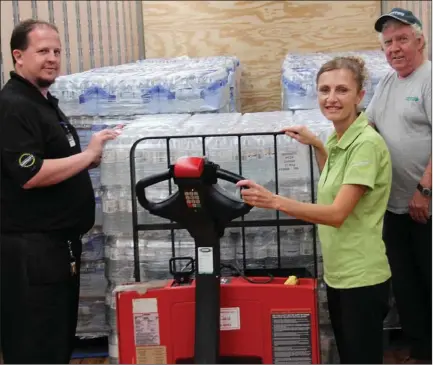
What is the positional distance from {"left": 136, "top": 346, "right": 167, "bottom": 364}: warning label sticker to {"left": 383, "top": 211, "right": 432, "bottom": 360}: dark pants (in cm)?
129

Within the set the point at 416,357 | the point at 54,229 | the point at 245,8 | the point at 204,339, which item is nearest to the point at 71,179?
the point at 54,229

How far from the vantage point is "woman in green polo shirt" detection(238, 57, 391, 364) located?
2416 mm

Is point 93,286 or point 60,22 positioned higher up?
point 60,22

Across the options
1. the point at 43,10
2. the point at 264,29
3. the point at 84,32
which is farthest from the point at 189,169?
the point at 264,29

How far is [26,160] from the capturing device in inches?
106

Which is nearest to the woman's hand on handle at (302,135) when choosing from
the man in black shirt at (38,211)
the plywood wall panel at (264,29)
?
the man in black shirt at (38,211)

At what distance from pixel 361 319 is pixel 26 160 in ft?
4.42

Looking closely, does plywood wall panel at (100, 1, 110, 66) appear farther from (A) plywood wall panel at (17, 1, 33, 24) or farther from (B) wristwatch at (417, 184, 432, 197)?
(B) wristwatch at (417, 184, 432, 197)

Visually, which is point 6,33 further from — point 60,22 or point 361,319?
point 361,319

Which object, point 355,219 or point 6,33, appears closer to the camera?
point 355,219

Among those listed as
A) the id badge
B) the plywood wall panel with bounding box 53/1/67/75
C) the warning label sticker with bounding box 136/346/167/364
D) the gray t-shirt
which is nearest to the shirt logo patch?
the id badge

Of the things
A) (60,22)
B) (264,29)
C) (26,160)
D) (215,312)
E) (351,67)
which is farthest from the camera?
(264,29)

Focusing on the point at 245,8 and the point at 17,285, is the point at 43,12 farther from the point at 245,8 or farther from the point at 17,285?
A: the point at 245,8

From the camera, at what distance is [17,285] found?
9.39 feet
